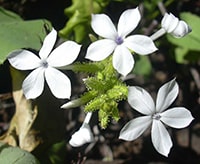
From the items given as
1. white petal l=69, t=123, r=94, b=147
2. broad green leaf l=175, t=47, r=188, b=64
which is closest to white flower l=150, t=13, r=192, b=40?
white petal l=69, t=123, r=94, b=147

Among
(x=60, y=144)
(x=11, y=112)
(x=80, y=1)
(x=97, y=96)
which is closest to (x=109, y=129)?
(x=60, y=144)

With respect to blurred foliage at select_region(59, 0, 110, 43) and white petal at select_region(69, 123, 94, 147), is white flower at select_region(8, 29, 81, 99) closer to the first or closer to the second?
white petal at select_region(69, 123, 94, 147)

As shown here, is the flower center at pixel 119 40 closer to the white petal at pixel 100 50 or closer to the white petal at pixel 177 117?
the white petal at pixel 100 50

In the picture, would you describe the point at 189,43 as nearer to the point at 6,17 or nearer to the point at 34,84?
the point at 6,17

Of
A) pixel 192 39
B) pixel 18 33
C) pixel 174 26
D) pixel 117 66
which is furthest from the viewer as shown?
pixel 192 39

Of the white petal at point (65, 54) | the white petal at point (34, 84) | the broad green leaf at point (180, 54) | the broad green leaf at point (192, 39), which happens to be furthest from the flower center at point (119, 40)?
the broad green leaf at point (180, 54)

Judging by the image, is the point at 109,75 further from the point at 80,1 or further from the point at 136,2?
the point at 136,2

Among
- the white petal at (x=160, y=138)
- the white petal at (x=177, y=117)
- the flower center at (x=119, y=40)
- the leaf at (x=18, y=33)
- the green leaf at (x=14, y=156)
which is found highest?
the flower center at (x=119, y=40)

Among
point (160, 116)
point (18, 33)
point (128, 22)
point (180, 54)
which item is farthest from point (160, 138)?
point (180, 54)
